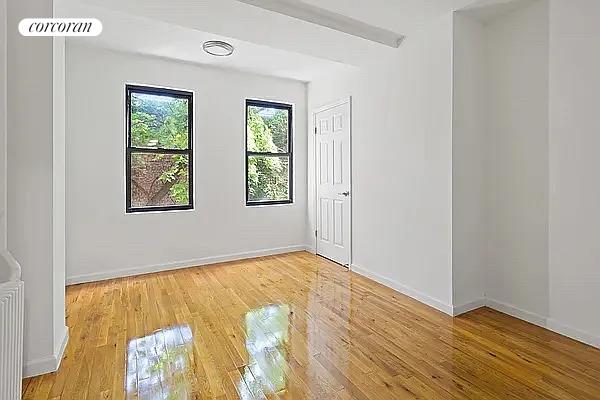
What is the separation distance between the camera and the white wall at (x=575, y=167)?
235 centimetres

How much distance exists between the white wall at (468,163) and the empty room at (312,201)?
0.02 metres

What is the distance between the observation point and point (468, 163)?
9.80 ft

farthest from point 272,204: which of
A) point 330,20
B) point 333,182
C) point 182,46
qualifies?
point 330,20

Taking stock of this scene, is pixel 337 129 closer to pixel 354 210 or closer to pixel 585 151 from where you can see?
pixel 354 210

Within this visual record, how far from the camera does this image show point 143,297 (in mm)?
3318

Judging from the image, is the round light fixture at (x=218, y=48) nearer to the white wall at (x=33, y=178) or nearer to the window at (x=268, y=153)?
the window at (x=268, y=153)

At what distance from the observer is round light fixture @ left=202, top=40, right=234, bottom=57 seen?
366 centimetres

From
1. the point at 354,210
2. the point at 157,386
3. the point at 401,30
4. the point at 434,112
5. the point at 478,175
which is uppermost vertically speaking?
the point at 401,30

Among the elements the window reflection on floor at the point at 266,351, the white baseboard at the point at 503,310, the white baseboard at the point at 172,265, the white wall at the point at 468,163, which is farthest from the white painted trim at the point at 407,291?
the white baseboard at the point at 172,265

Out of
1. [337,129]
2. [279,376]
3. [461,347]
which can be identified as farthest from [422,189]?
[279,376]

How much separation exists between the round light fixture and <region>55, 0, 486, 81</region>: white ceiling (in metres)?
0.07

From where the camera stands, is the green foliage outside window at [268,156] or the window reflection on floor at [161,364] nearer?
the window reflection on floor at [161,364]

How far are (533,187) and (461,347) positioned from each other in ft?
4.67

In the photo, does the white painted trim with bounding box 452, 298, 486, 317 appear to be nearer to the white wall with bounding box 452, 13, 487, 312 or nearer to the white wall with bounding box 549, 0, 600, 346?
the white wall with bounding box 452, 13, 487, 312
